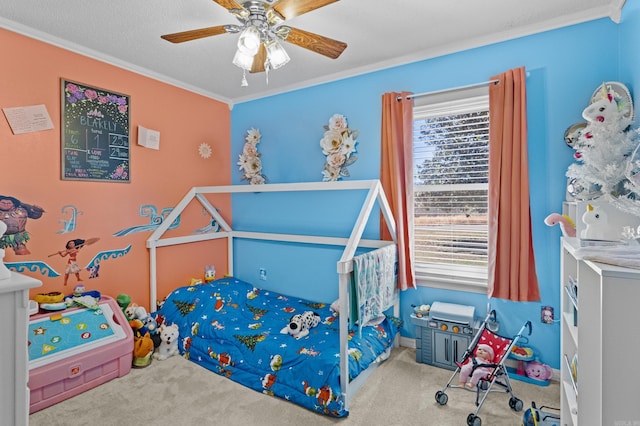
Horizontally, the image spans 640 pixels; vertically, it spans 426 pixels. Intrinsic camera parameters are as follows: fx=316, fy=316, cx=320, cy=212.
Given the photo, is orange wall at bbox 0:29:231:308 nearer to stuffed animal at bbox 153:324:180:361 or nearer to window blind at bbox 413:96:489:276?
stuffed animal at bbox 153:324:180:361

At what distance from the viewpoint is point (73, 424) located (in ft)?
5.97

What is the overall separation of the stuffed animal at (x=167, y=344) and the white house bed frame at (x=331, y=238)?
0.44 meters

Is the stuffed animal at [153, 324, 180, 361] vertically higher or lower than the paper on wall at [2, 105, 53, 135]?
lower

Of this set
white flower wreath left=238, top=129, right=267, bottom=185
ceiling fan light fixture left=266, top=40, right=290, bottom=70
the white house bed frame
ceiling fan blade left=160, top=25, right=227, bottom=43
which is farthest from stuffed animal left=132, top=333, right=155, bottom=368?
ceiling fan light fixture left=266, top=40, right=290, bottom=70

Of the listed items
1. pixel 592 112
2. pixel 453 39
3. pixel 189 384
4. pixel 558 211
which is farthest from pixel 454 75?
pixel 189 384

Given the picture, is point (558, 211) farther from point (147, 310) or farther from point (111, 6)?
point (147, 310)

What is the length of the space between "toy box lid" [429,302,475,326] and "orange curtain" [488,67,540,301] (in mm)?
216

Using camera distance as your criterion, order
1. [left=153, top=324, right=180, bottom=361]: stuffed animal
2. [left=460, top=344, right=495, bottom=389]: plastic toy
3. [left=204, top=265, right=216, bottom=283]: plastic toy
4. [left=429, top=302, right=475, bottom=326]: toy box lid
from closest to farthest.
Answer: [left=460, top=344, right=495, bottom=389]: plastic toy < [left=429, top=302, right=475, bottom=326]: toy box lid < [left=153, top=324, right=180, bottom=361]: stuffed animal < [left=204, top=265, right=216, bottom=283]: plastic toy

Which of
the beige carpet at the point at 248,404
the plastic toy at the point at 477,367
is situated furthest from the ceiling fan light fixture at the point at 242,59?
the plastic toy at the point at 477,367

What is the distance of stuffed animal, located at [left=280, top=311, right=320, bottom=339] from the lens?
2.41m

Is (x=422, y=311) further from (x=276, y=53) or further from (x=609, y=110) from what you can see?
(x=276, y=53)

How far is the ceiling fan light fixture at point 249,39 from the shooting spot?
1.60 metres

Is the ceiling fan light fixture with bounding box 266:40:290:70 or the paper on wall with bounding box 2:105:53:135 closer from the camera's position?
the ceiling fan light fixture with bounding box 266:40:290:70

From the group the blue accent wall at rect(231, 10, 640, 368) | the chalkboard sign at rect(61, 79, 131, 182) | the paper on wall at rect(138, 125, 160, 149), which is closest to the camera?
the blue accent wall at rect(231, 10, 640, 368)
